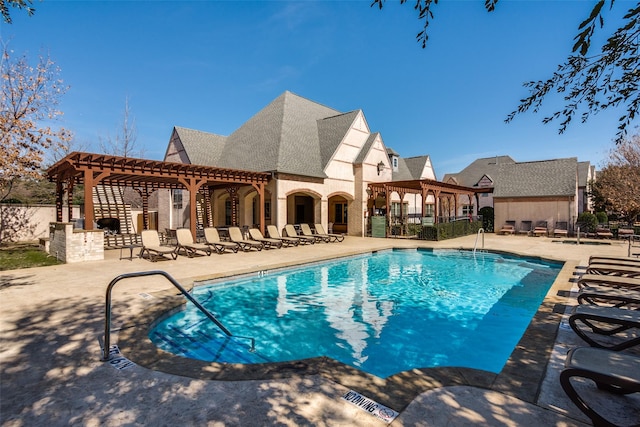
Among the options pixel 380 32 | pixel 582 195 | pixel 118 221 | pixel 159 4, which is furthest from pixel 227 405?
pixel 582 195

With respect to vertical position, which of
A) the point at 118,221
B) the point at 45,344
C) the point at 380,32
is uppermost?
the point at 380,32

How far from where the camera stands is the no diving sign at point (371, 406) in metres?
2.86

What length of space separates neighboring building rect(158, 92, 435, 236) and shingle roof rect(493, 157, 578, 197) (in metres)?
10.8

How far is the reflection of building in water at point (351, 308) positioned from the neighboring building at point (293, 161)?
30.9 feet

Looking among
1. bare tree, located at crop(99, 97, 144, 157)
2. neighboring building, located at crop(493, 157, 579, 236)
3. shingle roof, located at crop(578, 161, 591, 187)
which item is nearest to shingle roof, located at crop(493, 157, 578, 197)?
neighboring building, located at crop(493, 157, 579, 236)

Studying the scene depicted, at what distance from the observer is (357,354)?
18.9 ft

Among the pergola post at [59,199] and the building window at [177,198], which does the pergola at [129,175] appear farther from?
the building window at [177,198]

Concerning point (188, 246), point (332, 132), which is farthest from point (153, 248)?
point (332, 132)

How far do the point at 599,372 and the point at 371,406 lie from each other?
77.7 inches

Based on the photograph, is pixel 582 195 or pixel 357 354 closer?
pixel 357 354

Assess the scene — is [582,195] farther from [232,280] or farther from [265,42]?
[232,280]

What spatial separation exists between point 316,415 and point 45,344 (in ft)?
14.2

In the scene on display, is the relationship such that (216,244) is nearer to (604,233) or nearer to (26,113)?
(26,113)

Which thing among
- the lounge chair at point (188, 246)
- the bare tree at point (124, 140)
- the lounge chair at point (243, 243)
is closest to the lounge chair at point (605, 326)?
the lounge chair at point (188, 246)
